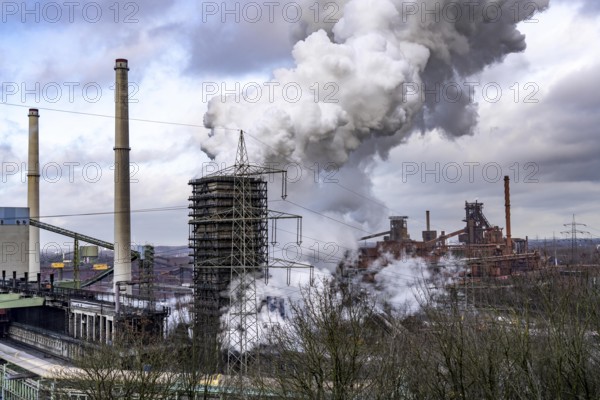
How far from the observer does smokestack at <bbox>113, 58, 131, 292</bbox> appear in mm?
35531

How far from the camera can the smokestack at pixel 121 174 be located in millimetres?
35531

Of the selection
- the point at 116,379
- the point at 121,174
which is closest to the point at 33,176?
the point at 121,174

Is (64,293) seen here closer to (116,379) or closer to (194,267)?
(194,267)

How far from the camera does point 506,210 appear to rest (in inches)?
2191

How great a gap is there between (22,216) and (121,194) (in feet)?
51.7

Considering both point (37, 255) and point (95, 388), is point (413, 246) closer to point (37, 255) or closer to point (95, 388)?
point (37, 255)

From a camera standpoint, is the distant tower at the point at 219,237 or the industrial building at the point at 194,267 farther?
the distant tower at the point at 219,237

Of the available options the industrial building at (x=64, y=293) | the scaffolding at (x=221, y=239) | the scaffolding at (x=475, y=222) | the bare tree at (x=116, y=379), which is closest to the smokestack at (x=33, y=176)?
the industrial building at (x=64, y=293)

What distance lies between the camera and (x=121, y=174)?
35.4m

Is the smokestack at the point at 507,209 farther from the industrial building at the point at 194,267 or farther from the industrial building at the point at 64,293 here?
the industrial building at the point at 64,293

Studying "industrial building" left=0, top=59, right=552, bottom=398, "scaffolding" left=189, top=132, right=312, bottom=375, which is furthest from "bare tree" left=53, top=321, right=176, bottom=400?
"scaffolding" left=189, top=132, right=312, bottom=375

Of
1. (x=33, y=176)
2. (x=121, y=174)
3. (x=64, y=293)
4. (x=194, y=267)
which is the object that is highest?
(x=33, y=176)

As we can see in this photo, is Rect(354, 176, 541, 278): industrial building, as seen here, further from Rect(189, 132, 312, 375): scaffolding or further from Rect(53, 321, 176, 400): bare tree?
Rect(53, 321, 176, 400): bare tree

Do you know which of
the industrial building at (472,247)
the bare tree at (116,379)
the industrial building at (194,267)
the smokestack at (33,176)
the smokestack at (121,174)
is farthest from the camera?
the industrial building at (472,247)
